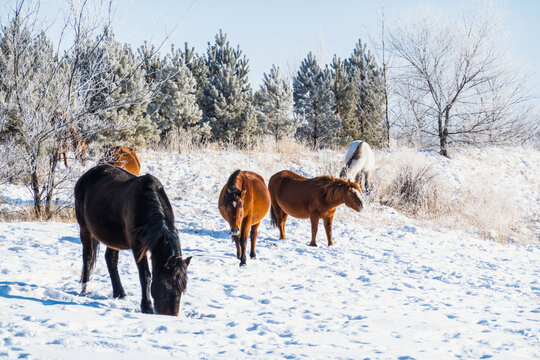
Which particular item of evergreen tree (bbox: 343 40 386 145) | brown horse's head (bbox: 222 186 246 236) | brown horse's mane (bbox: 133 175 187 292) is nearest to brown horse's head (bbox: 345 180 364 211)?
brown horse's head (bbox: 222 186 246 236)

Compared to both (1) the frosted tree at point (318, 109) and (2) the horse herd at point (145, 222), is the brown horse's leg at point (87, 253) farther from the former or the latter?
(1) the frosted tree at point (318, 109)

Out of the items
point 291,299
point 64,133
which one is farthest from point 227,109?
point 291,299

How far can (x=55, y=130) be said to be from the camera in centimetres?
702

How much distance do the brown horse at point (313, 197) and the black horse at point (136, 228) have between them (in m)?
3.86

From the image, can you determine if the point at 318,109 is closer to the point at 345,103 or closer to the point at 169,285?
the point at 345,103

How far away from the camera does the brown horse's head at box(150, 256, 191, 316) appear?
318 centimetres

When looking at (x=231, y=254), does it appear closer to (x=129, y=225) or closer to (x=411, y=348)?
(x=129, y=225)

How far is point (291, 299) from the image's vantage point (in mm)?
4613

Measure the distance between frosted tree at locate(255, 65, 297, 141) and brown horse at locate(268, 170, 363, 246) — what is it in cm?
1693

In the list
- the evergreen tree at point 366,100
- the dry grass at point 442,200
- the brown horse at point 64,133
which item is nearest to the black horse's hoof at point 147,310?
the brown horse at point 64,133

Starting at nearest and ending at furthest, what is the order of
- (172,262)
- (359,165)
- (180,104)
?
(172,262), (359,165), (180,104)

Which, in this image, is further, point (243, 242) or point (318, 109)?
point (318, 109)

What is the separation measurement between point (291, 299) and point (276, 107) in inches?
837

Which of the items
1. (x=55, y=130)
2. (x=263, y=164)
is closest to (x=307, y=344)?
(x=55, y=130)
